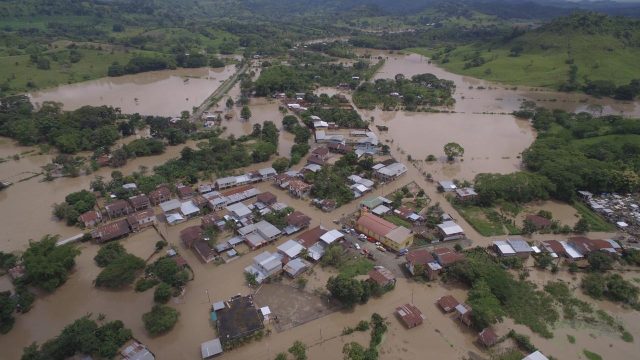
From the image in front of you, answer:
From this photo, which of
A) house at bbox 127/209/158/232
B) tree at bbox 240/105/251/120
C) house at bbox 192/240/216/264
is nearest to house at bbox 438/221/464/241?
house at bbox 192/240/216/264

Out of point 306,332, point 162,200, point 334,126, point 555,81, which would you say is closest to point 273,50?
point 334,126

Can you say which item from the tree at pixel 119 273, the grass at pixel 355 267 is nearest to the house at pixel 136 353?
the tree at pixel 119 273

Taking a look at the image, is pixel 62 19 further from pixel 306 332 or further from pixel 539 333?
pixel 539 333

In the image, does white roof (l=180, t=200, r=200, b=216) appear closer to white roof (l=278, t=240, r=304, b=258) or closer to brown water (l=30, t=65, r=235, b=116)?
white roof (l=278, t=240, r=304, b=258)

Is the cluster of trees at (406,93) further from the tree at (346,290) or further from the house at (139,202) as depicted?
the tree at (346,290)

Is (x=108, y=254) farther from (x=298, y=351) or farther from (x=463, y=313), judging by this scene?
(x=463, y=313)

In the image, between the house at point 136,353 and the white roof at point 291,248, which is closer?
the house at point 136,353
